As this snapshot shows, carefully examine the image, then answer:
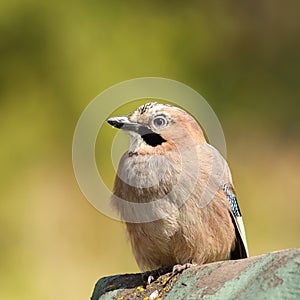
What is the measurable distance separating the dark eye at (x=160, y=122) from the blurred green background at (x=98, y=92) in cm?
269

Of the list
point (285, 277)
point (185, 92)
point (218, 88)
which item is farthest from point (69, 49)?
point (285, 277)

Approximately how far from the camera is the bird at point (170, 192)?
4.56 m

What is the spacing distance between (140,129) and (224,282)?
3.88 feet

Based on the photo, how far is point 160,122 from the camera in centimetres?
471

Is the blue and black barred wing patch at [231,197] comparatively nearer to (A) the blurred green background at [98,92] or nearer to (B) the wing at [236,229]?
(B) the wing at [236,229]

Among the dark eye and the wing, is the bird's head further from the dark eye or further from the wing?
the wing

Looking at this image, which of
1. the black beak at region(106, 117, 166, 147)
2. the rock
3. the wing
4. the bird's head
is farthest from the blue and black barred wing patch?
the rock

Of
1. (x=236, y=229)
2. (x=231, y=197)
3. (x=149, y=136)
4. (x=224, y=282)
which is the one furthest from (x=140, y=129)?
(x=224, y=282)

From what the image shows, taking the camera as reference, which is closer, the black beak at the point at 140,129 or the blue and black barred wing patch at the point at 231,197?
the black beak at the point at 140,129

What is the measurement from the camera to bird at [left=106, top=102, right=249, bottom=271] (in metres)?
4.56

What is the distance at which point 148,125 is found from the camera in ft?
15.4

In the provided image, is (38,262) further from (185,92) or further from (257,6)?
(257,6)

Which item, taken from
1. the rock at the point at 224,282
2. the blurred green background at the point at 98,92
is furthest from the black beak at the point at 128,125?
the blurred green background at the point at 98,92

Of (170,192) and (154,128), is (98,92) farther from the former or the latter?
(170,192)
